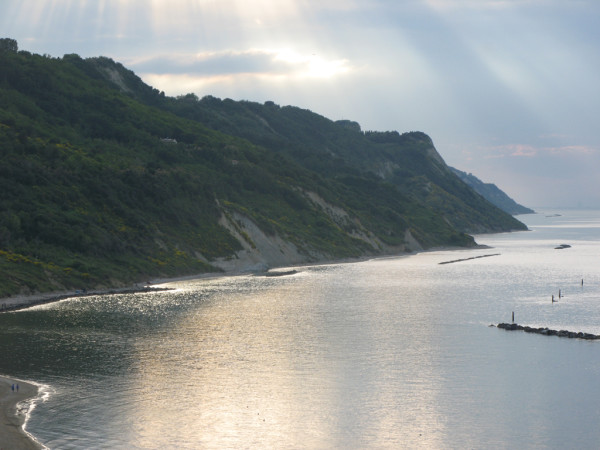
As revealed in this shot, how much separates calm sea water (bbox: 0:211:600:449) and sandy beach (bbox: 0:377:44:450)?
3.70ft

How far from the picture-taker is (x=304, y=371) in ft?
196

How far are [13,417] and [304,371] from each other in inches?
913

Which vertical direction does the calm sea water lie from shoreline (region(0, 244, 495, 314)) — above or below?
below

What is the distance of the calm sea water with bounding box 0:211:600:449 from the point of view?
44656 millimetres

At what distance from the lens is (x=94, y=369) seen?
5791 cm

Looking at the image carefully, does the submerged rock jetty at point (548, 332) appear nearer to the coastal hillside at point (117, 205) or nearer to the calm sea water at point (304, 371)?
the calm sea water at point (304, 371)

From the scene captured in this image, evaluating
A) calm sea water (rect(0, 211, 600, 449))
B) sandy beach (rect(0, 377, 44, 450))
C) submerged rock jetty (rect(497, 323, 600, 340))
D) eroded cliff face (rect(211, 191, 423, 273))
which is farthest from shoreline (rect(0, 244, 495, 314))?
submerged rock jetty (rect(497, 323, 600, 340))

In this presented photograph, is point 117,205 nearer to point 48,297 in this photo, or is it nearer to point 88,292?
point 88,292

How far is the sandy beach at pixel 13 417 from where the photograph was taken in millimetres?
39875

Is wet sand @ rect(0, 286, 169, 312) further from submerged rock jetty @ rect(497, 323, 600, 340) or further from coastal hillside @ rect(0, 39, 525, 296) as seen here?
submerged rock jetty @ rect(497, 323, 600, 340)

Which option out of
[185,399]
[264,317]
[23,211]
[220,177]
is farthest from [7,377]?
[220,177]

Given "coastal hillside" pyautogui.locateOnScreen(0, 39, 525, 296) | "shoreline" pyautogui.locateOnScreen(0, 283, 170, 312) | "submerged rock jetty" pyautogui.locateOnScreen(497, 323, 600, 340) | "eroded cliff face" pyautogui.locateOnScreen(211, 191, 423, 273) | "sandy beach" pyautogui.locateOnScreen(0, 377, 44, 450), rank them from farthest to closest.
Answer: "eroded cliff face" pyautogui.locateOnScreen(211, 191, 423, 273)
"coastal hillside" pyautogui.locateOnScreen(0, 39, 525, 296)
"shoreline" pyautogui.locateOnScreen(0, 283, 170, 312)
"submerged rock jetty" pyautogui.locateOnScreen(497, 323, 600, 340)
"sandy beach" pyautogui.locateOnScreen(0, 377, 44, 450)

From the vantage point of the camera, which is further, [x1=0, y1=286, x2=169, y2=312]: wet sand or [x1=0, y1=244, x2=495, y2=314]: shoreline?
[x1=0, y1=244, x2=495, y2=314]: shoreline

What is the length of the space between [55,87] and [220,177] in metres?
50.5
